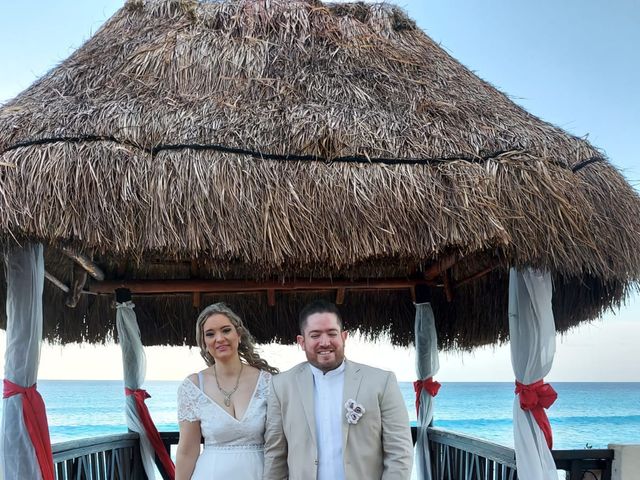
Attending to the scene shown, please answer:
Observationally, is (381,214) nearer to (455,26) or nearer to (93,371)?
(455,26)

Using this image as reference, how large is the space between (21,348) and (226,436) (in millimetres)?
1150

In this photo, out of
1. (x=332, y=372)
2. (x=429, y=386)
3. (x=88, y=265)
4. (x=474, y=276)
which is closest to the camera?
(x=332, y=372)

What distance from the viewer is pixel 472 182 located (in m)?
3.84

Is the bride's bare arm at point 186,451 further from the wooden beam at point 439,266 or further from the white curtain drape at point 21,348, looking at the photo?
the wooden beam at point 439,266

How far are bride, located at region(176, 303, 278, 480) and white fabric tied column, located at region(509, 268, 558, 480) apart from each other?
4.59 ft

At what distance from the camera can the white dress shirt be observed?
2.77 metres

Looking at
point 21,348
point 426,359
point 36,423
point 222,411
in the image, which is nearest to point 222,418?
point 222,411

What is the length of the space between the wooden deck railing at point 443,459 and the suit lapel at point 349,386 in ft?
4.93

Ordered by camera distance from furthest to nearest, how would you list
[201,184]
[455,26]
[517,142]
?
[455,26], [517,142], [201,184]

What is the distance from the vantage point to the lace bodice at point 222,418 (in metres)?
3.14

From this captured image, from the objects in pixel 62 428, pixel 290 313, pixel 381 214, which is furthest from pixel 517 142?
pixel 62 428

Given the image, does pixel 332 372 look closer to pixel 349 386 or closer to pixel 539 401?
pixel 349 386

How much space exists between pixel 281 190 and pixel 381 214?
50 centimetres

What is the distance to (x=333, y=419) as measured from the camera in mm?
2836
